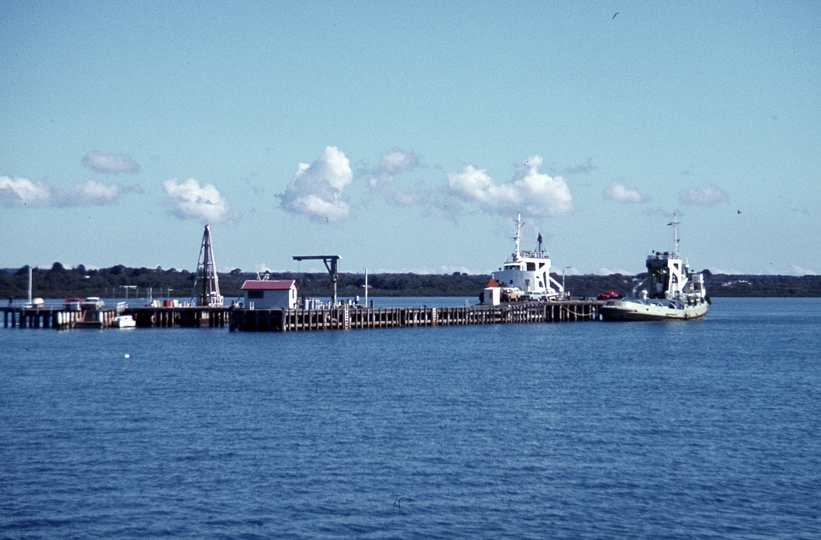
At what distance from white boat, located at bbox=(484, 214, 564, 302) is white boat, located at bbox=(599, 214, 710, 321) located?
700 centimetres

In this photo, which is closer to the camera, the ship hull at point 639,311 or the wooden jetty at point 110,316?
the wooden jetty at point 110,316

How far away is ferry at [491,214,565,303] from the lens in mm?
97688

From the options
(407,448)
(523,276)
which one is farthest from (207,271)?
(407,448)

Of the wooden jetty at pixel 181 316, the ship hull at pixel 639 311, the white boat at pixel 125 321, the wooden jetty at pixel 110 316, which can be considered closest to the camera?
the white boat at pixel 125 321

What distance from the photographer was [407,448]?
26.4m

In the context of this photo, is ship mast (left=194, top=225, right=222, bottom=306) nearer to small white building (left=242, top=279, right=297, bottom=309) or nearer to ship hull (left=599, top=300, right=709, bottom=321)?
small white building (left=242, top=279, right=297, bottom=309)

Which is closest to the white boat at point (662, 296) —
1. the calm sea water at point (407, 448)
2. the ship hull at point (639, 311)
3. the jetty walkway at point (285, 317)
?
the ship hull at point (639, 311)

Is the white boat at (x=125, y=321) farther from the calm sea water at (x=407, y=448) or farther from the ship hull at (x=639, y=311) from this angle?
the ship hull at (x=639, y=311)

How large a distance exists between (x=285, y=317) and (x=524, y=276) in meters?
→ 34.2

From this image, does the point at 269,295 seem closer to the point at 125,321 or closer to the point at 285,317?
the point at 285,317

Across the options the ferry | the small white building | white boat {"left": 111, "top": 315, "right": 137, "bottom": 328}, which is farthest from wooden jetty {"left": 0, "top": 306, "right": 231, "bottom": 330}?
the ferry

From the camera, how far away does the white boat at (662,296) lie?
90688 mm

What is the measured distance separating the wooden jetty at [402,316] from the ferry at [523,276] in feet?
8.33

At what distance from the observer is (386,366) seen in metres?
47.2
